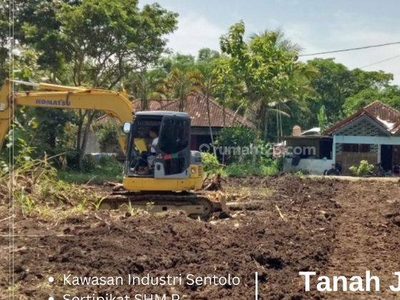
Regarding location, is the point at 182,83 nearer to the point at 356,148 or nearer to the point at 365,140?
the point at 356,148

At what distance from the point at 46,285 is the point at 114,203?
6500mm

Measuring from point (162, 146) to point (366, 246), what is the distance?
Result: 4740mm

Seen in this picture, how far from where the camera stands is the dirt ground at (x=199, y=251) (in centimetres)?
721

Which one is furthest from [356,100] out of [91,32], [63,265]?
[63,265]

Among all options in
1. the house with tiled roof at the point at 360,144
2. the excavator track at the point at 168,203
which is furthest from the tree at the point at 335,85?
the excavator track at the point at 168,203

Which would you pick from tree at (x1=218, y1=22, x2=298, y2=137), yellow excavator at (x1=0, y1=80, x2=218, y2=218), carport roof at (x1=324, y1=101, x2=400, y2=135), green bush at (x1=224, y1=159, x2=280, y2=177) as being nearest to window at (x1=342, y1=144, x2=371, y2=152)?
carport roof at (x1=324, y1=101, x2=400, y2=135)

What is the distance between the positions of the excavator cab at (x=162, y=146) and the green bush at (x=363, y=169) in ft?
72.1

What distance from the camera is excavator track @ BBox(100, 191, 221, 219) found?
528 inches

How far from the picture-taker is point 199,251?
9.07m

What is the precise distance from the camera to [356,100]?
170 feet

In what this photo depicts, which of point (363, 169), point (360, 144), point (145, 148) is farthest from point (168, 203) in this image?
point (360, 144)

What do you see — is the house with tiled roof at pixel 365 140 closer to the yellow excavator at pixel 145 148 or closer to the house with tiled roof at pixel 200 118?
the house with tiled roof at pixel 200 118

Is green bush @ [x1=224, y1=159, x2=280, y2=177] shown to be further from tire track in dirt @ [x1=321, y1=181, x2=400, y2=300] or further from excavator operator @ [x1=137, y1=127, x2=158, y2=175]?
excavator operator @ [x1=137, y1=127, x2=158, y2=175]

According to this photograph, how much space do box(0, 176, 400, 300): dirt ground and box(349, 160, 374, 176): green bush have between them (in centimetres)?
1972
